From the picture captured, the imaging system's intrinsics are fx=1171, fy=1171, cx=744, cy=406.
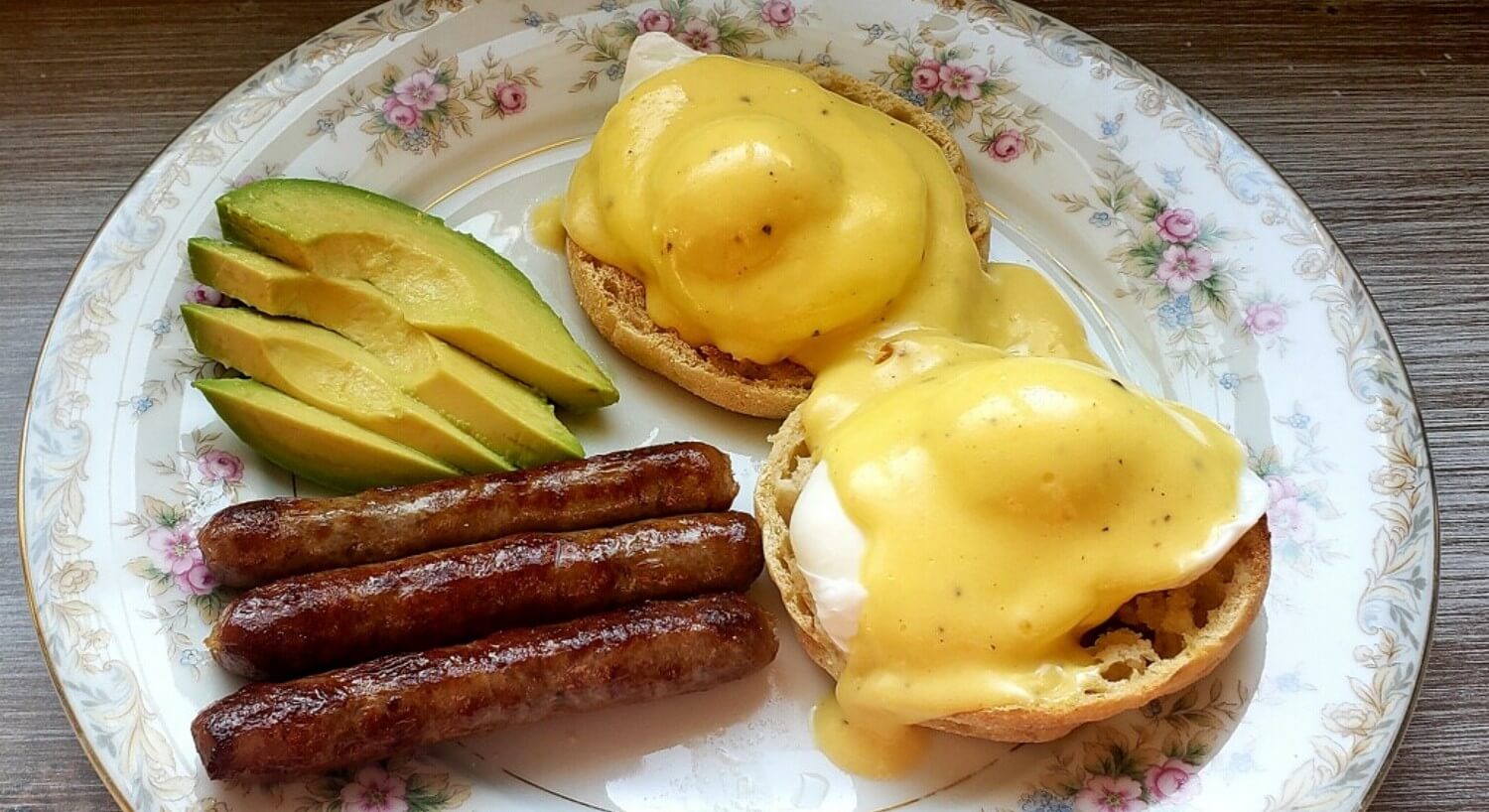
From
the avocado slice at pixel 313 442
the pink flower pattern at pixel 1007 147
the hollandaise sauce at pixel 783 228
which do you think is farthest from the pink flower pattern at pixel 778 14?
the avocado slice at pixel 313 442

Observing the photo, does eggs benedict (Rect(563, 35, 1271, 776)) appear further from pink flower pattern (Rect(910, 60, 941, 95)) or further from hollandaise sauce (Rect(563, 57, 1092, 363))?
pink flower pattern (Rect(910, 60, 941, 95))

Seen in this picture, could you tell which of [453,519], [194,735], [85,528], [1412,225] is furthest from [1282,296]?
[85,528]

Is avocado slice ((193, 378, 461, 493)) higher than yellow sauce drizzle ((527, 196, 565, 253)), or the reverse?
yellow sauce drizzle ((527, 196, 565, 253))

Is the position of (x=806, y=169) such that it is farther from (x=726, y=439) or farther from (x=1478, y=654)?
(x=1478, y=654)

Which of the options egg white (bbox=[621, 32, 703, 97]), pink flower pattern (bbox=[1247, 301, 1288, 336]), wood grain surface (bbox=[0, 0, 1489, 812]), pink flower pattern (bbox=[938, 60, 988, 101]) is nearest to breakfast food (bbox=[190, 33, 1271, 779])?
egg white (bbox=[621, 32, 703, 97])

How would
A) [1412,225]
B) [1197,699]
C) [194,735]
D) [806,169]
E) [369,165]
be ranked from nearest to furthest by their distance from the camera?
[194,735]
[1197,699]
[806,169]
[369,165]
[1412,225]

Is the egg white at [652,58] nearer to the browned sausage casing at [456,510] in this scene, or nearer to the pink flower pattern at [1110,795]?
the browned sausage casing at [456,510]

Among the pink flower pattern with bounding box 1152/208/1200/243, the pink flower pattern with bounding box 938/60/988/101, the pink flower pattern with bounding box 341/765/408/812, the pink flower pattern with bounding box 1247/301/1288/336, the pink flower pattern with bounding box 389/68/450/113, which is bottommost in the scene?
the pink flower pattern with bounding box 341/765/408/812
